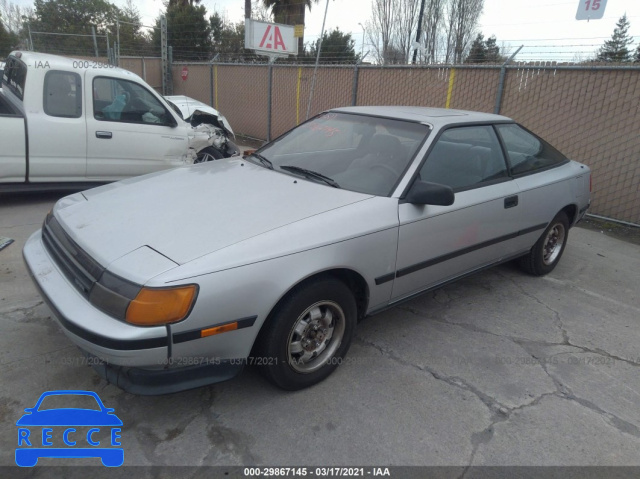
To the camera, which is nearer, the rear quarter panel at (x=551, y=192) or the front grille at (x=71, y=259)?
the front grille at (x=71, y=259)

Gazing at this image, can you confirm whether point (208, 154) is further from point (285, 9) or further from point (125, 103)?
point (285, 9)

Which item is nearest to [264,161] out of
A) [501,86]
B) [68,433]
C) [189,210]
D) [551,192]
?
[189,210]

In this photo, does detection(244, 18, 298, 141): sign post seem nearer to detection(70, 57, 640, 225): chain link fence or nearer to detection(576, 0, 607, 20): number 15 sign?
detection(70, 57, 640, 225): chain link fence

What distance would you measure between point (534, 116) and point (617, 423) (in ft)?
17.9

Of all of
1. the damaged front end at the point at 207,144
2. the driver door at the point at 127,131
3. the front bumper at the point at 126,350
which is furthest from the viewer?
the damaged front end at the point at 207,144

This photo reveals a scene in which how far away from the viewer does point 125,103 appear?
613cm

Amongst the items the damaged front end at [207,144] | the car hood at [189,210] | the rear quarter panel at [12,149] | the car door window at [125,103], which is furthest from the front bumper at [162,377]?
the damaged front end at [207,144]

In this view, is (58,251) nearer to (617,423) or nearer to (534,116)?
(617,423)

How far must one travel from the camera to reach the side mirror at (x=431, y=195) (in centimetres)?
284

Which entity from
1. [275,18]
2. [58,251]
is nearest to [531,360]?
[58,251]

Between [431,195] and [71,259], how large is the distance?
2.04 m

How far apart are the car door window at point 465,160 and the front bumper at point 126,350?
1870mm

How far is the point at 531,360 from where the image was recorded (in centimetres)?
318

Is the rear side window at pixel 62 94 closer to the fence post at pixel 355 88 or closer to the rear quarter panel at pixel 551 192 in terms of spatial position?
the rear quarter panel at pixel 551 192
